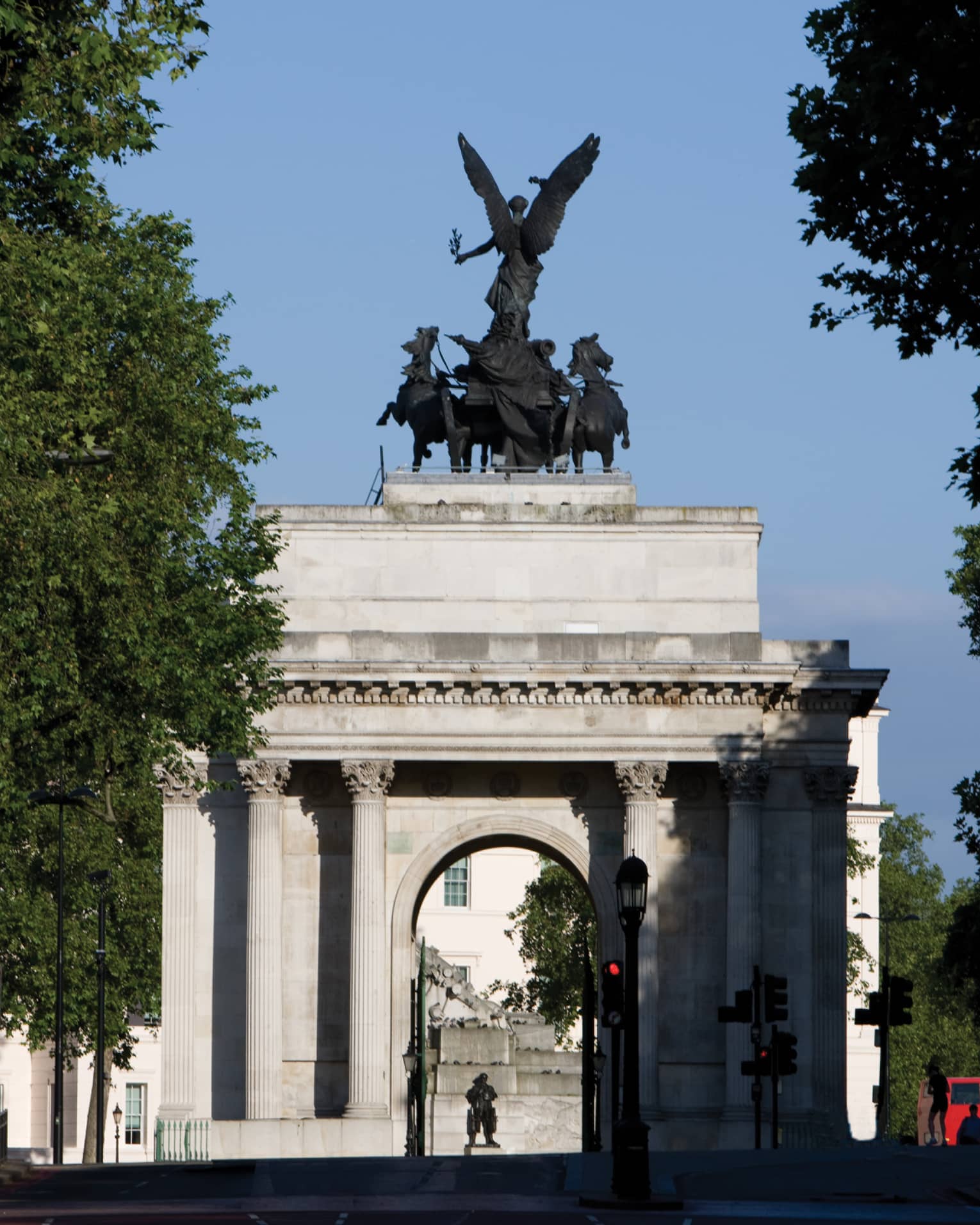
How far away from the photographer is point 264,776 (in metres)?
61.3

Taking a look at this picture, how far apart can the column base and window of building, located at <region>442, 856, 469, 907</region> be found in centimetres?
5967

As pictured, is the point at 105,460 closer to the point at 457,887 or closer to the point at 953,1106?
the point at 953,1106

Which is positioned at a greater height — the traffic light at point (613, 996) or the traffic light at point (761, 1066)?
the traffic light at point (613, 996)

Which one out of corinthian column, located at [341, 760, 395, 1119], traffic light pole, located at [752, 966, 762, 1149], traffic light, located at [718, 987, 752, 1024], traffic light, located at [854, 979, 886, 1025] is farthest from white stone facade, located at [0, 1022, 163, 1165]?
traffic light, located at [718, 987, 752, 1024]

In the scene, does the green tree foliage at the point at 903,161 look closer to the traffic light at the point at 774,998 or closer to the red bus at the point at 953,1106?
the traffic light at the point at 774,998

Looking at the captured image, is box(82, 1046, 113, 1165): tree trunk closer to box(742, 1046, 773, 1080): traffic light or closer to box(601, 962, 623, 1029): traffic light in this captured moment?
Answer: box(742, 1046, 773, 1080): traffic light

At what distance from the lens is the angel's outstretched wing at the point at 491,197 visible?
66.4 m

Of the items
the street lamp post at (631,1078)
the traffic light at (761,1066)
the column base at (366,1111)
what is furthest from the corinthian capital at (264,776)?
the street lamp post at (631,1078)

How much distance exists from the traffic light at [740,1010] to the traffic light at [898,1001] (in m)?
4.45

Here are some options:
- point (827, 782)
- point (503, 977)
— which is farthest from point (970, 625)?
point (503, 977)

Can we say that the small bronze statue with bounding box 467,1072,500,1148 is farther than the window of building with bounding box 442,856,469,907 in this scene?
No

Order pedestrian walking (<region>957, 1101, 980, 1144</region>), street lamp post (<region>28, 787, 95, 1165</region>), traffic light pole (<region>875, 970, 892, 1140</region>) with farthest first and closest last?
traffic light pole (<region>875, 970, 892, 1140</region>) → pedestrian walking (<region>957, 1101, 980, 1144</region>) → street lamp post (<region>28, 787, 95, 1165</region>)

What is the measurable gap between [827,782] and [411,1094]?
1168 centimetres

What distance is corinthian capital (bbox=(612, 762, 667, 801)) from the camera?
6134 centimetres
